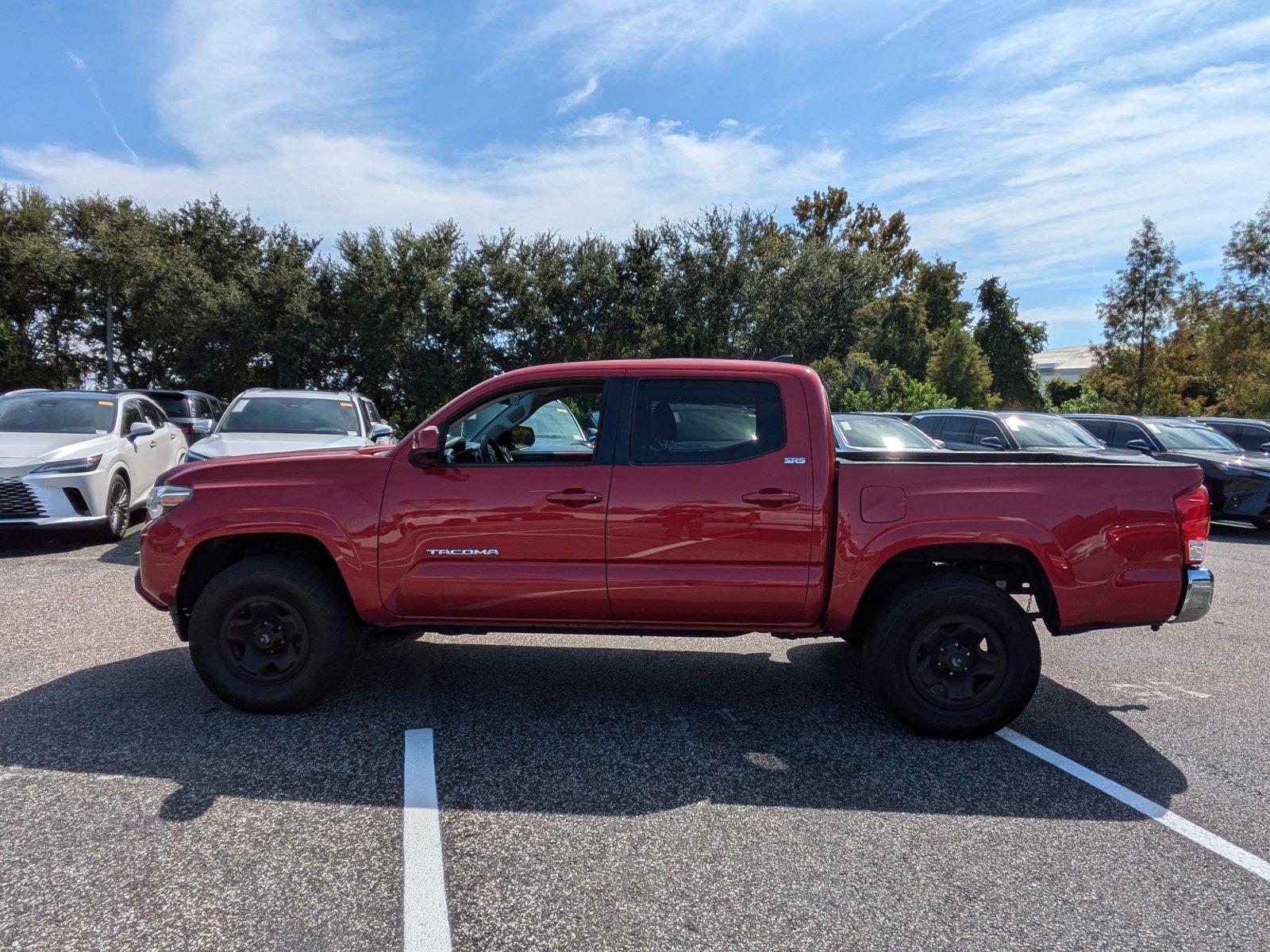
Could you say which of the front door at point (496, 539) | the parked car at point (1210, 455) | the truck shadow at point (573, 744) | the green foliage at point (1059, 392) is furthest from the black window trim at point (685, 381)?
the green foliage at point (1059, 392)

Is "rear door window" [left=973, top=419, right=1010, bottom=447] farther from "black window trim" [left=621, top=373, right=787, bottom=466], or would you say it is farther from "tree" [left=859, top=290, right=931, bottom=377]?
"tree" [left=859, top=290, right=931, bottom=377]

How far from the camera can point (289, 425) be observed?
969 centimetres

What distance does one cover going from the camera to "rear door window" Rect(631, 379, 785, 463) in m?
4.30

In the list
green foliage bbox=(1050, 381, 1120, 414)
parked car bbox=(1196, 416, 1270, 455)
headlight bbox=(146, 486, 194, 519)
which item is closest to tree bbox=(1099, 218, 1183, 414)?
green foliage bbox=(1050, 381, 1120, 414)

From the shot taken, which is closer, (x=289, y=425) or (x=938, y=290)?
(x=289, y=425)

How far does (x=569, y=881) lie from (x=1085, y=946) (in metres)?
1.64

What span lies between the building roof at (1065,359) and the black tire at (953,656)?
9314 centimetres

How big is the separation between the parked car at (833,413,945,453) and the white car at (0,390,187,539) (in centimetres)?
804

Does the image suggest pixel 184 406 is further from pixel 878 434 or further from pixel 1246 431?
pixel 1246 431

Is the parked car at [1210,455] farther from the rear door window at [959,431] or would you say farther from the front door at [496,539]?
the front door at [496,539]

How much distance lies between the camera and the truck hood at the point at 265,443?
28.5 feet

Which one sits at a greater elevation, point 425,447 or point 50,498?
point 425,447

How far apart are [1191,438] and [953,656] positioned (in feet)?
40.9

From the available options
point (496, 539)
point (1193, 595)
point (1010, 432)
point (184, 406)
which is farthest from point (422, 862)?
point (184, 406)
